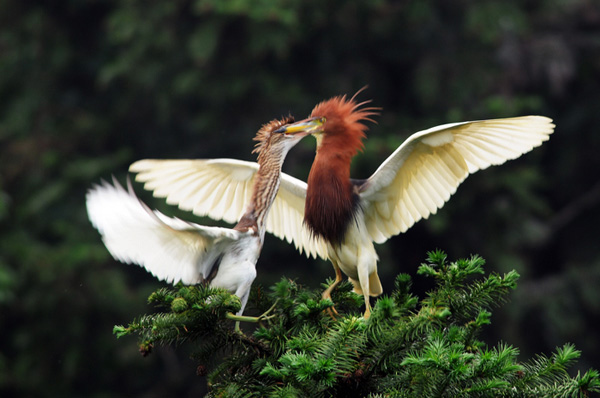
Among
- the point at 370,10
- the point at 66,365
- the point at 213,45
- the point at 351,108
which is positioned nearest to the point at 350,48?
the point at 370,10

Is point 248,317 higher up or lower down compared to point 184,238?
lower down

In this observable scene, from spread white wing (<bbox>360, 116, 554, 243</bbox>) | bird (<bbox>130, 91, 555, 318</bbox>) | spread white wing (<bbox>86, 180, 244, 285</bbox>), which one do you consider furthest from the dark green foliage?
spread white wing (<bbox>360, 116, 554, 243</bbox>)

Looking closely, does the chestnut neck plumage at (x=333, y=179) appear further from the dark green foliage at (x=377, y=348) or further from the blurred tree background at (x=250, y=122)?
the blurred tree background at (x=250, y=122)

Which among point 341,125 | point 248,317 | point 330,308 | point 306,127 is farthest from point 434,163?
point 248,317

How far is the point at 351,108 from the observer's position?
348cm

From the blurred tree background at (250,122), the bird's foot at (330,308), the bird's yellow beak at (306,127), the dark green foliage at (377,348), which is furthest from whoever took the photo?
the blurred tree background at (250,122)

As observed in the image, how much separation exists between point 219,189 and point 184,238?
1101 mm

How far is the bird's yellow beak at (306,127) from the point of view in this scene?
3.38 metres

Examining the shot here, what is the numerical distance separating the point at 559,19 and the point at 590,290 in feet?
12.2

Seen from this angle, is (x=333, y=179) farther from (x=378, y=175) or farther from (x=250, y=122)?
(x=250, y=122)

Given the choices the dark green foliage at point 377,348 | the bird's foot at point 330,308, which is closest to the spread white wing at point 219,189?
the bird's foot at point 330,308

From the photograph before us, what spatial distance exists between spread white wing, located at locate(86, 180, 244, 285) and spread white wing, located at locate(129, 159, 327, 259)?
95 centimetres

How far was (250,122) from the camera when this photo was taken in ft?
32.9

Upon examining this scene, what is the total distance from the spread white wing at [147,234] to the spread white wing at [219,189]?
37.4 inches
